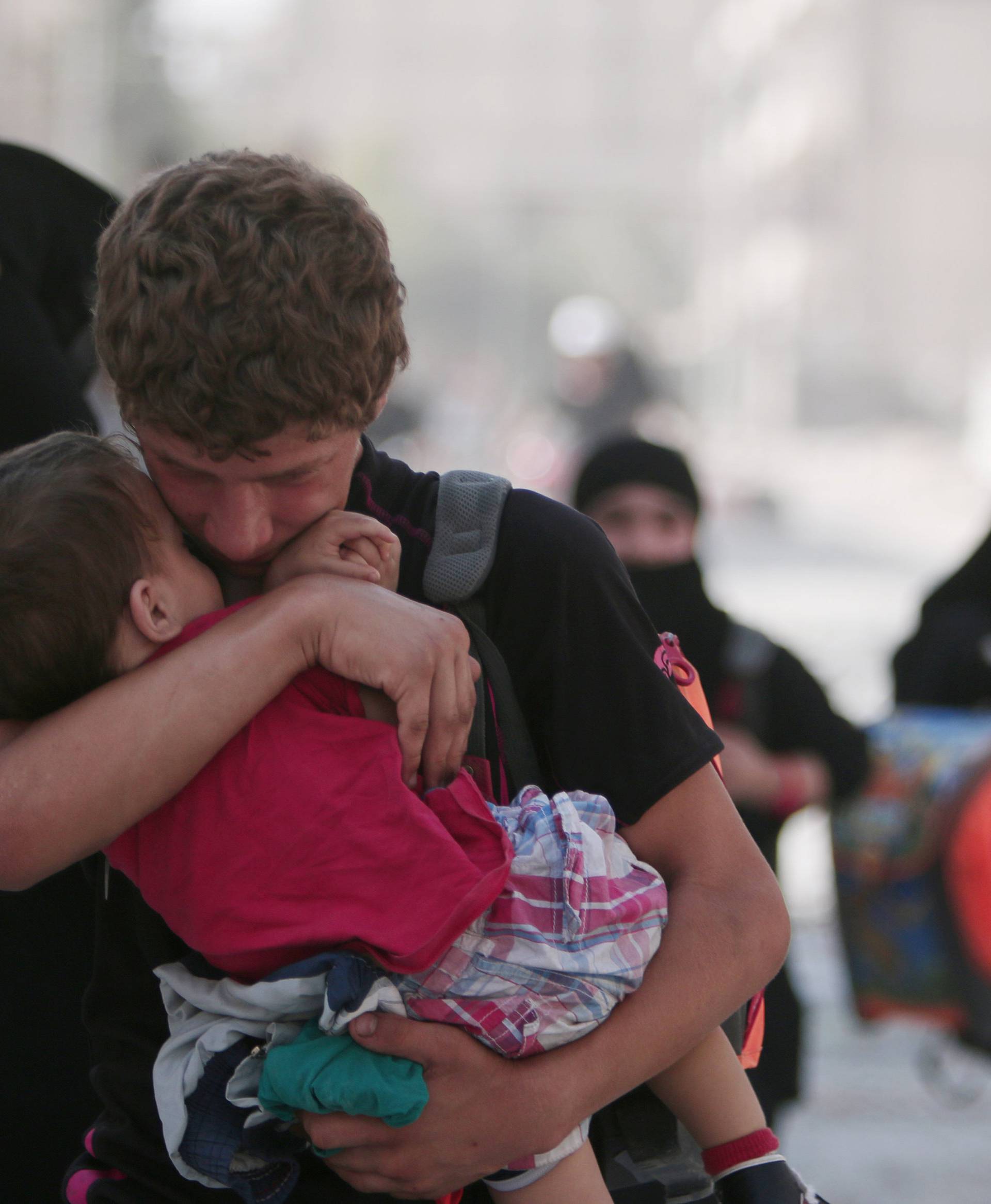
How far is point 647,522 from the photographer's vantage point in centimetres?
358

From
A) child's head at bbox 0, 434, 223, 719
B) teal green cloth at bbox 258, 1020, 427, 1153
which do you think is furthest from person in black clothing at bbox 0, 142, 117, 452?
teal green cloth at bbox 258, 1020, 427, 1153

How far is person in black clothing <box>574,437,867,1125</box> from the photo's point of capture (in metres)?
3.22

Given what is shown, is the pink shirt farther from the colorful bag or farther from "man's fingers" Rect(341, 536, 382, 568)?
the colorful bag

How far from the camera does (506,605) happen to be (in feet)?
4.75

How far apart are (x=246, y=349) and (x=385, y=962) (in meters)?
0.58

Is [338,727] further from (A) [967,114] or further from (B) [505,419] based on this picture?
(A) [967,114]

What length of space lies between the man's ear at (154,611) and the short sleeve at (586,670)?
323mm

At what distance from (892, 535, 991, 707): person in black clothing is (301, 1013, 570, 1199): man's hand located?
2.99 metres

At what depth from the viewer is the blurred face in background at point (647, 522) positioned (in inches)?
140

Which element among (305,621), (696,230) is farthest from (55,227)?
(696,230)

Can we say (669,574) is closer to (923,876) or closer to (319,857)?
(923,876)

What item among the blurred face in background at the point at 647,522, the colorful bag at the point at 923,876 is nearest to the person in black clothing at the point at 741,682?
the blurred face in background at the point at 647,522

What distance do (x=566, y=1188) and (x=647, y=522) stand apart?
236 centimetres

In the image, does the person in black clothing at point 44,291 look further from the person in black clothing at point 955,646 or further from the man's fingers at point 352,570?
the person in black clothing at point 955,646
